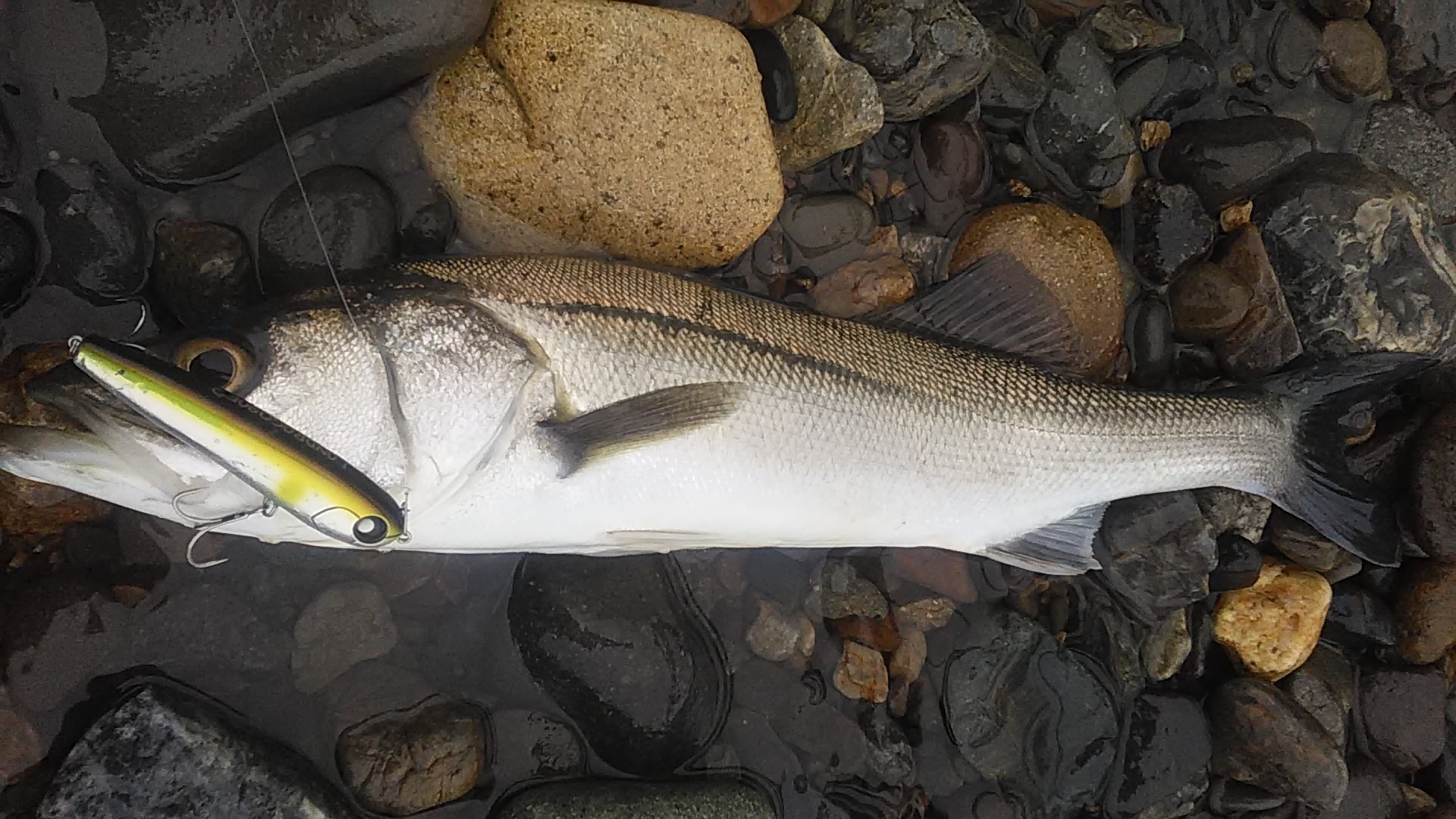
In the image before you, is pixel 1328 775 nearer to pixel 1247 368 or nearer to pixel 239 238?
pixel 1247 368

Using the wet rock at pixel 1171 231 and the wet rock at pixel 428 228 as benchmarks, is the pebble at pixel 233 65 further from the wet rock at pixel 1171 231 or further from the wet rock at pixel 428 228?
the wet rock at pixel 1171 231

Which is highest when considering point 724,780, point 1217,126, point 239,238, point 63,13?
point 63,13

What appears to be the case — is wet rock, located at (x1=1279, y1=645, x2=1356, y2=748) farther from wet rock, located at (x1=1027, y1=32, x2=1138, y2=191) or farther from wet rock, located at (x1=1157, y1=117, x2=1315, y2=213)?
wet rock, located at (x1=1027, y1=32, x2=1138, y2=191)

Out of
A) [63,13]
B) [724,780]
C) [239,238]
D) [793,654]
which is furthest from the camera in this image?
→ [793,654]

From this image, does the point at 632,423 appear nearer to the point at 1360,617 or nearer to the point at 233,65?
the point at 233,65

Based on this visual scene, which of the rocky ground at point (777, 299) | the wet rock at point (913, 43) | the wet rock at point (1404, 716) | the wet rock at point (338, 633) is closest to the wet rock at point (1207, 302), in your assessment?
the rocky ground at point (777, 299)

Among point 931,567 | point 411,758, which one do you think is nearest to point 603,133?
point 931,567

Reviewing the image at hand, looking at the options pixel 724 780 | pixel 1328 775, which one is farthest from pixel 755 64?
pixel 1328 775

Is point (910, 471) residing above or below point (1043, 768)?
above
